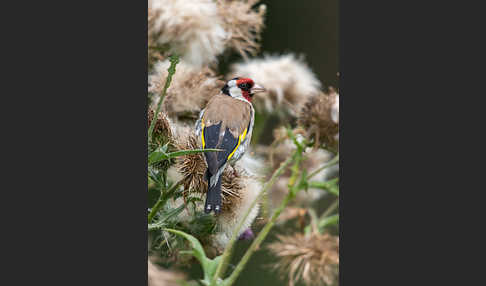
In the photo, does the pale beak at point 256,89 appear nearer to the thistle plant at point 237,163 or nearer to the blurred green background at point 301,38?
the thistle plant at point 237,163

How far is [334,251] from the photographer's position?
309 cm

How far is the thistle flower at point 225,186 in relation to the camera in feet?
8.82

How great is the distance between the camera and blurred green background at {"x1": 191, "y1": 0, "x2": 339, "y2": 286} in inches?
119

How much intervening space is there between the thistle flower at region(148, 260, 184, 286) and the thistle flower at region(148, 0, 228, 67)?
3.31 feet

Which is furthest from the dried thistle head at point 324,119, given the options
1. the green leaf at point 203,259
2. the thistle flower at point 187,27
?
the green leaf at point 203,259

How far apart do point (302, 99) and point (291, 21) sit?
0.46 metres

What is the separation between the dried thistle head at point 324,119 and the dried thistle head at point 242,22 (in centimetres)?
44

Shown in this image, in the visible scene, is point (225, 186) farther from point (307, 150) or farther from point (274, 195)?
point (307, 150)

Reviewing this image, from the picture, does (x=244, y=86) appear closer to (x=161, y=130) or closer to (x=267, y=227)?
(x=161, y=130)

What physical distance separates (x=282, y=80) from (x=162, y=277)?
4.02 feet

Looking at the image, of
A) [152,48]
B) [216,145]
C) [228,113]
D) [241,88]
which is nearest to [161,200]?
A: [216,145]

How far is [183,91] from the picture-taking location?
299 cm

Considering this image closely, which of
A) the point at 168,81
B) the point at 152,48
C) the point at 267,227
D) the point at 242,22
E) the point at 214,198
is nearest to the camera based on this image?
the point at 168,81

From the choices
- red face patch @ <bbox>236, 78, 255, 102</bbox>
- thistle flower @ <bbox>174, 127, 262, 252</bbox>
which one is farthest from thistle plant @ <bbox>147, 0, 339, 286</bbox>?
red face patch @ <bbox>236, 78, 255, 102</bbox>
